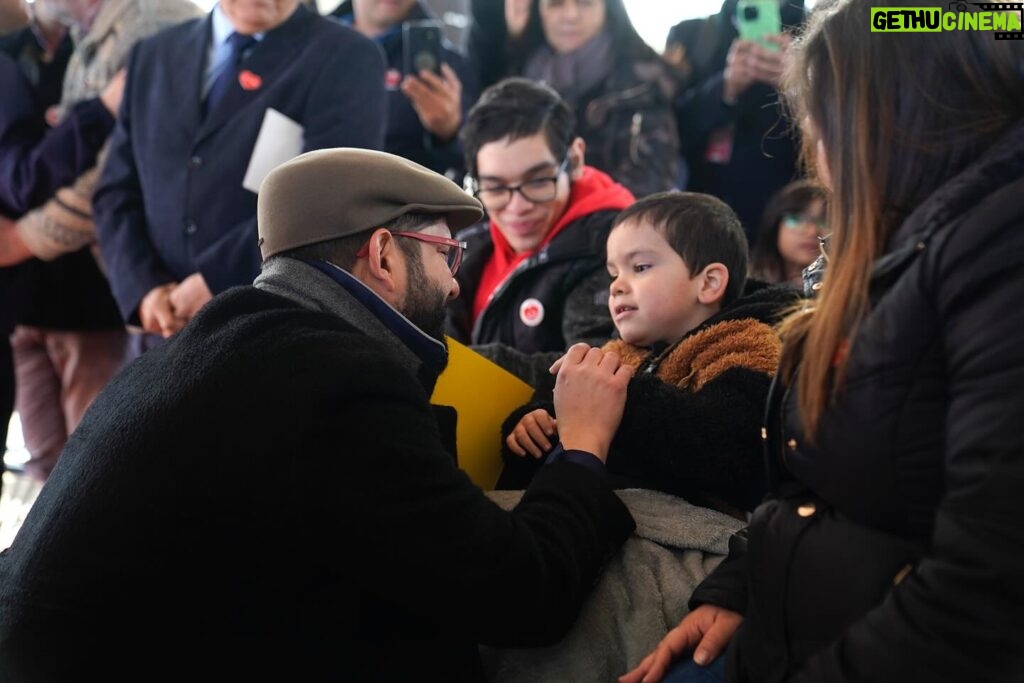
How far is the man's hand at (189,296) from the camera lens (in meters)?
2.86

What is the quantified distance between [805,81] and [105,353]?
3.06 metres

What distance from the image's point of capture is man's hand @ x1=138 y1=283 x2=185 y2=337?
2.90 meters

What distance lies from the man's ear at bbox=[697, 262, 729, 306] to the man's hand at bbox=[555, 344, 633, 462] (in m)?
0.27

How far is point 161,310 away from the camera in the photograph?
2.89 m

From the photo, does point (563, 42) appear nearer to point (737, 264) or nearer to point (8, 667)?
point (737, 264)

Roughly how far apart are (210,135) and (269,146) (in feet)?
0.58

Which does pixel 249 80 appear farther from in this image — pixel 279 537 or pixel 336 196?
pixel 279 537

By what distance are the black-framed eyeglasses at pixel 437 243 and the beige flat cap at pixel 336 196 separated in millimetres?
36

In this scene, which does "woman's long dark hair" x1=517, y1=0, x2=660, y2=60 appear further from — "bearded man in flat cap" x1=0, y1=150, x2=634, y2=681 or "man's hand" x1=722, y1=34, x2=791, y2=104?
"bearded man in flat cap" x1=0, y1=150, x2=634, y2=681

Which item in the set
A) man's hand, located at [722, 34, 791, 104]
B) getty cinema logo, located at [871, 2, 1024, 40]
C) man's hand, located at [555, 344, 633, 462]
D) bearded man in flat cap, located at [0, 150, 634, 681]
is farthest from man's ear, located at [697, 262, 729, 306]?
man's hand, located at [722, 34, 791, 104]

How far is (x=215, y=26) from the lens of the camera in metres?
3.03

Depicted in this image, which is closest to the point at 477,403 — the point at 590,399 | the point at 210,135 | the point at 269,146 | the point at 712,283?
the point at 590,399

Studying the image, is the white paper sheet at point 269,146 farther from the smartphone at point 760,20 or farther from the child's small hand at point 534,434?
the smartphone at point 760,20

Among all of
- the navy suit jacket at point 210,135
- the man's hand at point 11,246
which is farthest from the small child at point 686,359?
the man's hand at point 11,246
